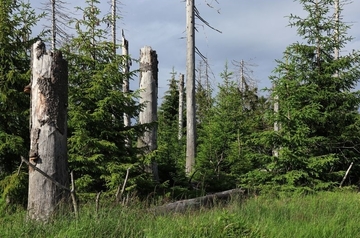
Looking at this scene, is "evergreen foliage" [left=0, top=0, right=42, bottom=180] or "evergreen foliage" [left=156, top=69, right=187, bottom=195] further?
"evergreen foliage" [left=156, top=69, right=187, bottom=195]

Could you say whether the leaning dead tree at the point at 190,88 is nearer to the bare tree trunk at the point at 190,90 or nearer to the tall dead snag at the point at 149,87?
the bare tree trunk at the point at 190,90

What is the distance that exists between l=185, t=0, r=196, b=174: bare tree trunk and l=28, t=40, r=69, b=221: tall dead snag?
10.2 m

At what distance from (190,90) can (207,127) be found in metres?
1.67

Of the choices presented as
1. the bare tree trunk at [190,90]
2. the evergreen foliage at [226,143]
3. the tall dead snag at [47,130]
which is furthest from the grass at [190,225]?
the bare tree trunk at [190,90]

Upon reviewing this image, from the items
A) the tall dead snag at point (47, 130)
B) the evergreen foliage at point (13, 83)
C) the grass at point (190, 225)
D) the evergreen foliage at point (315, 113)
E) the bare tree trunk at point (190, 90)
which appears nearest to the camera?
the grass at point (190, 225)

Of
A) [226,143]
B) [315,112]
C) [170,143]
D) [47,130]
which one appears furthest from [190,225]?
[170,143]

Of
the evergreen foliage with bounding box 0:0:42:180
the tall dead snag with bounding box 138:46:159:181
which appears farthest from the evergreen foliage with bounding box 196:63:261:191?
the evergreen foliage with bounding box 0:0:42:180

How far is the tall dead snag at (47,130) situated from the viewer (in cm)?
671

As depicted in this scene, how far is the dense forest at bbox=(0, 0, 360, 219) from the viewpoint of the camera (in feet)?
31.3

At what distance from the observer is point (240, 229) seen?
540cm

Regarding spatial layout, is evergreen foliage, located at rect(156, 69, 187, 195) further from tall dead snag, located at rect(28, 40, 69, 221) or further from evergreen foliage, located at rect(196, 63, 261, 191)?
tall dead snag, located at rect(28, 40, 69, 221)

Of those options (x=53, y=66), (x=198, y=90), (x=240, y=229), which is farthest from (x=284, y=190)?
(x=198, y=90)

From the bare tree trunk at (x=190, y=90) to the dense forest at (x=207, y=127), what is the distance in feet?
1.42

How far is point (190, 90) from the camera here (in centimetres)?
1728
